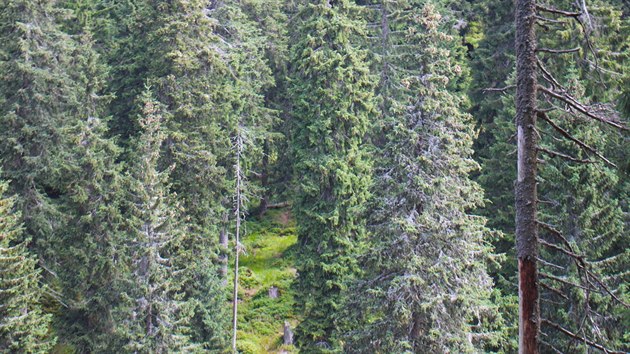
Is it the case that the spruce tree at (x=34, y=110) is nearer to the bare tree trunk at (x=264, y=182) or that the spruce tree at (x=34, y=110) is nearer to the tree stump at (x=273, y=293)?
the tree stump at (x=273, y=293)

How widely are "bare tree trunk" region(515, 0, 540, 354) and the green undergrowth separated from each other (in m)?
19.1

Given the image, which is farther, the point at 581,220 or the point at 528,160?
the point at 581,220

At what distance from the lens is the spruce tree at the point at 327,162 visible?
78.0ft

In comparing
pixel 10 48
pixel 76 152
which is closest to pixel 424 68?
pixel 76 152

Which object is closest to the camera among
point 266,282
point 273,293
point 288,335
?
point 288,335

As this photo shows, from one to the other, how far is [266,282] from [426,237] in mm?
16598

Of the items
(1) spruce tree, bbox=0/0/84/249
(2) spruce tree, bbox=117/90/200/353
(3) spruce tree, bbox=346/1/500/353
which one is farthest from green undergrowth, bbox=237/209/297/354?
(1) spruce tree, bbox=0/0/84/249

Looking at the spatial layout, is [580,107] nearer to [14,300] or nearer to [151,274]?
[151,274]

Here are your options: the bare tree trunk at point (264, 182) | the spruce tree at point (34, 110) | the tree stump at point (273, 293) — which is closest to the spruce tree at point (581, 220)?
the tree stump at point (273, 293)

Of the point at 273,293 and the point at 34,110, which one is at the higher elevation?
the point at 34,110

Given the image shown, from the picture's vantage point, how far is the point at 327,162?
24.1 m

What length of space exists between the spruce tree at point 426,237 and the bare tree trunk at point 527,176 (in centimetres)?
1012

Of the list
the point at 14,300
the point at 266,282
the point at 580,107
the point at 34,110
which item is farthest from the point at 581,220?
the point at 34,110

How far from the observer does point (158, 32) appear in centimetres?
2752
